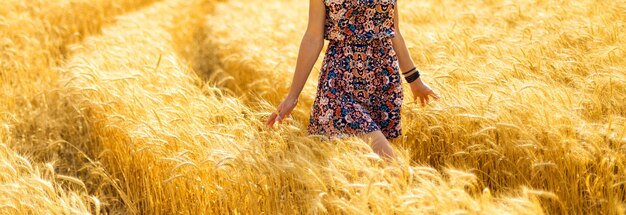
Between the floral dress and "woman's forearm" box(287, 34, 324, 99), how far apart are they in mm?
50

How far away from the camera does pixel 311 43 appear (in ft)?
9.19

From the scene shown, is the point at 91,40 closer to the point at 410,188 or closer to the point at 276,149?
the point at 276,149

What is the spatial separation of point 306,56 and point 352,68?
0.20 meters

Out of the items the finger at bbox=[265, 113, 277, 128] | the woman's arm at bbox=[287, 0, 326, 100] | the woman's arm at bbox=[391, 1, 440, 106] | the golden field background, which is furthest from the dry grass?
the woman's arm at bbox=[287, 0, 326, 100]

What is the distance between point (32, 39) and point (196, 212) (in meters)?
4.91

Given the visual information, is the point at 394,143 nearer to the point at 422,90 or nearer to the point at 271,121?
the point at 422,90

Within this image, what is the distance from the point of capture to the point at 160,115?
3531mm

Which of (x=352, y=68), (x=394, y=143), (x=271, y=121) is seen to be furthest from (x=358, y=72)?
(x=394, y=143)

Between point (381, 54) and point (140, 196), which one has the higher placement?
point (381, 54)

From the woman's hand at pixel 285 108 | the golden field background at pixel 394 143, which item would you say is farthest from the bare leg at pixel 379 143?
the woman's hand at pixel 285 108

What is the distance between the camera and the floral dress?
2.74 meters

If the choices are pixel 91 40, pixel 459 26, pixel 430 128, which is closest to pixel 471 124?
pixel 430 128

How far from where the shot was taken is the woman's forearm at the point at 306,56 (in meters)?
Answer: 2.80

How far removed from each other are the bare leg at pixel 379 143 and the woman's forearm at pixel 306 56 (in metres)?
0.38
